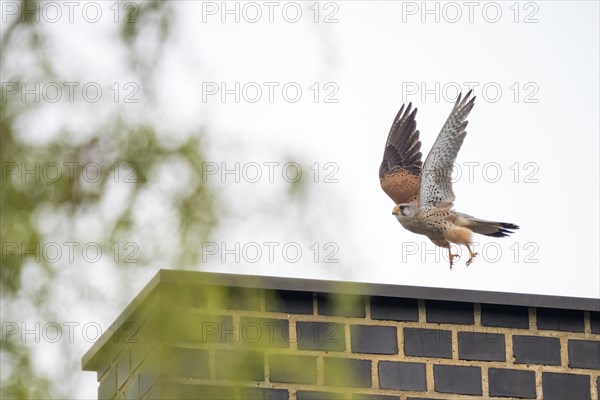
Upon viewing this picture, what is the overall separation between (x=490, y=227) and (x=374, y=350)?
443 cm

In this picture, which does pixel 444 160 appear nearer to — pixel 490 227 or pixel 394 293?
pixel 490 227

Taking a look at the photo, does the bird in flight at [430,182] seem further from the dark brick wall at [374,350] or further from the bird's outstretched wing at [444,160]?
the dark brick wall at [374,350]

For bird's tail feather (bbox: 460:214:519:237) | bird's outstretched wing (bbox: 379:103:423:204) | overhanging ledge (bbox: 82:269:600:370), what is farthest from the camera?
bird's outstretched wing (bbox: 379:103:423:204)

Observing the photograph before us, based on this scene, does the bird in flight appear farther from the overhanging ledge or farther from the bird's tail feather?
the overhanging ledge

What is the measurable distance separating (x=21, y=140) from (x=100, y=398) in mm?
3077

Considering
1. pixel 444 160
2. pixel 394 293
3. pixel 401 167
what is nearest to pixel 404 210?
pixel 401 167

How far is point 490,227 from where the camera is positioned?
11.3 m

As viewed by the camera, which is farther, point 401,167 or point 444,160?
point 401,167

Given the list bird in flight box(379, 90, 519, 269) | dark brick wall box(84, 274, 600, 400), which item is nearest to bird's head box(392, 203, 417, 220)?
bird in flight box(379, 90, 519, 269)

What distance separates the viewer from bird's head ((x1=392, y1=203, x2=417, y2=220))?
1202 centimetres

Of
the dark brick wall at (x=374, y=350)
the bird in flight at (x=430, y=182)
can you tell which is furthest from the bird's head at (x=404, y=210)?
the dark brick wall at (x=374, y=350)

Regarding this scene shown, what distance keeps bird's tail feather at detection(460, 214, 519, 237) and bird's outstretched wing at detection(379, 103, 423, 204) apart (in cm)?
84

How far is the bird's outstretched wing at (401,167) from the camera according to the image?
1229 centimetres

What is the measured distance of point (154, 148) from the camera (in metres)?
4.80
